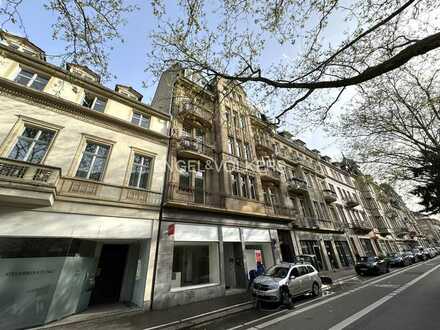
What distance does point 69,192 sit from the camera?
837 centimetres

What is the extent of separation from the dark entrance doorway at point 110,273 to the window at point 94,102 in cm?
769

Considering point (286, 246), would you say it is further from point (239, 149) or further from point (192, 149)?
point (192, 149)

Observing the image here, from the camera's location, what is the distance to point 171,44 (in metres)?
7.74

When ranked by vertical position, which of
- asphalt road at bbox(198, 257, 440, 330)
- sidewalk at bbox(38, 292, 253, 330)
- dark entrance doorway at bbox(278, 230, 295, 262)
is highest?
dark entrance doorway at bbox(278, 230, 295, 262)

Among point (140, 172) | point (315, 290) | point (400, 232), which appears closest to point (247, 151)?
point (140, 172)

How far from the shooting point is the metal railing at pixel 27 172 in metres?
Result: 6.92

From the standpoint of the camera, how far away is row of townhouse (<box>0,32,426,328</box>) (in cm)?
700

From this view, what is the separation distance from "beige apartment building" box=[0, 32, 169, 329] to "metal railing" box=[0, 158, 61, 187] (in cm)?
3

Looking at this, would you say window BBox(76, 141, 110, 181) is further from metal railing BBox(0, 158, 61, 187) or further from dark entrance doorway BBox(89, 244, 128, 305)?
dark entrance doorway BBox(89, 244, 128, 305)

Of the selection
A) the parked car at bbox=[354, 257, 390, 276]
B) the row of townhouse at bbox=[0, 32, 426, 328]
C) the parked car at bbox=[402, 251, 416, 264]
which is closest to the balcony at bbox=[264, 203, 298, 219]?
the row of townhouse at bbox=[0, 32, 426, 328]

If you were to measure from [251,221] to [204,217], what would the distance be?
4.18m

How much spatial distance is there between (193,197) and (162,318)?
21.5ft

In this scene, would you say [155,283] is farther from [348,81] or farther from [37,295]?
[348,81]

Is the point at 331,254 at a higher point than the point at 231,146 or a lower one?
lower
